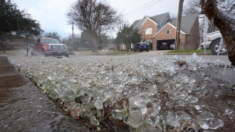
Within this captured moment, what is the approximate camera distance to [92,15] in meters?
16.6

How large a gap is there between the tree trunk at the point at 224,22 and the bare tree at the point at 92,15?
1689 cm

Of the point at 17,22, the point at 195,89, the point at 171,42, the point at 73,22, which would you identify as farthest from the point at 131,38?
the point at 195,89

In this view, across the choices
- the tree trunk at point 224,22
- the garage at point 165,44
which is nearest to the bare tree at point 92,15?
the garage at point 165,44

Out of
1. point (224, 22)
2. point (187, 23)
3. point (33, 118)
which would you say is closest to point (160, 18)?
point (187, 23)

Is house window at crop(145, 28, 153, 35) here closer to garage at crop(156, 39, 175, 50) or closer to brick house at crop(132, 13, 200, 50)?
brick house at crop(132, 13, 200, 50)

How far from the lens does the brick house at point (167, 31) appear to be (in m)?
18.2

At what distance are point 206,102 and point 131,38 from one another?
1966 cm

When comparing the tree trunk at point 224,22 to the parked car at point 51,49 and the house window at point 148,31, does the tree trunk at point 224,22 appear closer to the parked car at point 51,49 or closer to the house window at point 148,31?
the parked car at point 51,49

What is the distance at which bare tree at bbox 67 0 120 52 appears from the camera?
16203 millimetres

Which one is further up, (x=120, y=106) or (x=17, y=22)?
(x=17, y=22)

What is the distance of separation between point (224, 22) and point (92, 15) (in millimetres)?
17293

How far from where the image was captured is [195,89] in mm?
934

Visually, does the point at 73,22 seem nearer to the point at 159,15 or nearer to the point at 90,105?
the point at 159,15

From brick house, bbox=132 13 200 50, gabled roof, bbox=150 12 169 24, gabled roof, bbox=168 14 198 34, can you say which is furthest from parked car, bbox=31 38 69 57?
gabled roof, bbox=150 12 169 24
